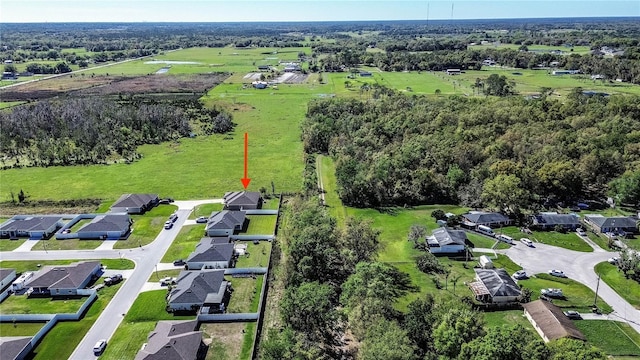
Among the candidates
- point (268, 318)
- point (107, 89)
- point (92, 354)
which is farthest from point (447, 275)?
point (107, 89)

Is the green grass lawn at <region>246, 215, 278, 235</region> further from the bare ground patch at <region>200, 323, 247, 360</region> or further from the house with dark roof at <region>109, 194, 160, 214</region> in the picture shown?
the bare ground patch at <region>200, 323, 247, 360</region>

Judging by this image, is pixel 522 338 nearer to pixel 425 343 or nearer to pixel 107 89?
pixel 425 343

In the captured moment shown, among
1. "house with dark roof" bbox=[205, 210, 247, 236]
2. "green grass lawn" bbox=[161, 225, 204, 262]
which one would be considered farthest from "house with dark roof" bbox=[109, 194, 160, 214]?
"house with dark roof" bbox=[205, 210, 247, 236]

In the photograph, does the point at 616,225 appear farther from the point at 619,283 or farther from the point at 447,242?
the point at 447,242

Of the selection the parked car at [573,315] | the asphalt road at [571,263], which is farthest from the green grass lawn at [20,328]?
the asphalt road at [571,263]

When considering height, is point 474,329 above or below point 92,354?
above

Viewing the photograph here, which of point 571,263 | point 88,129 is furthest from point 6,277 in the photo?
point 571,263

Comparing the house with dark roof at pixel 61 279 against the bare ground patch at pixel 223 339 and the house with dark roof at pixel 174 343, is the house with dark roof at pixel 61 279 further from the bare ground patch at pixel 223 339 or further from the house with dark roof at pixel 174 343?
the bare ground patch at pixel 223 339
